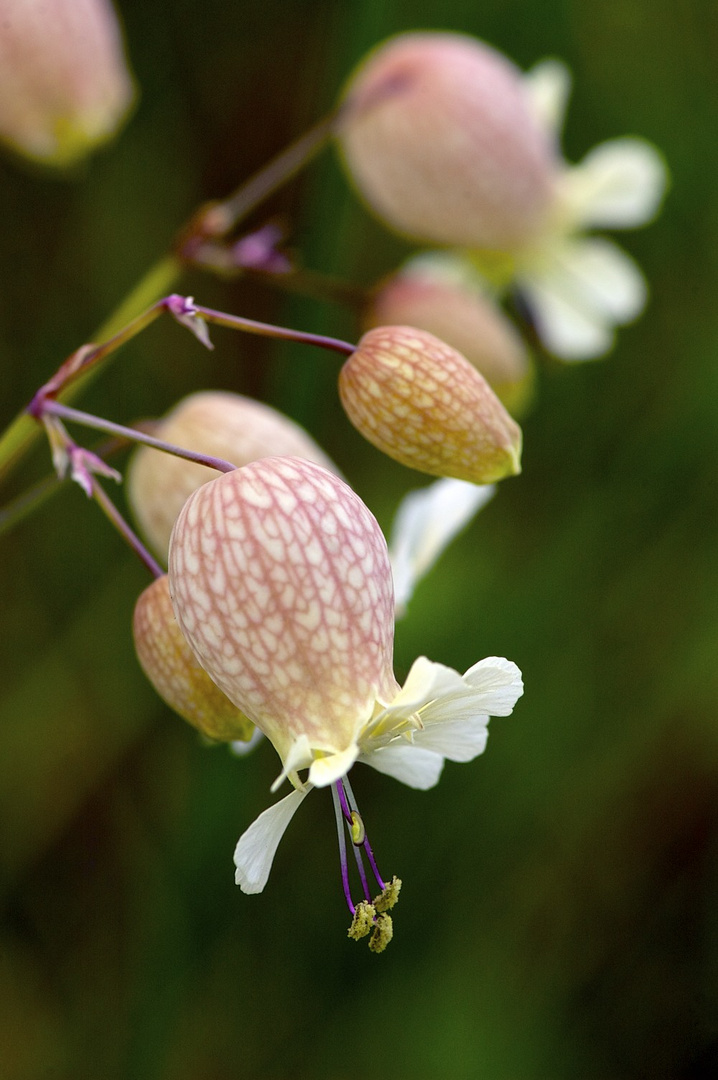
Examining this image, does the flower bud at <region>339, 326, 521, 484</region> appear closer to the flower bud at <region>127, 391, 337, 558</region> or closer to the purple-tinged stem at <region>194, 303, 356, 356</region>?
the purple-tinged stem at <region>194, 303, 356, 356</region>

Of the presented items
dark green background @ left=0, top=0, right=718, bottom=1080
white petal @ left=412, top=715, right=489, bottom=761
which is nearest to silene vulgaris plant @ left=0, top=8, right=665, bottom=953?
white petal @ left=412, top=715, right=489, bottom=761

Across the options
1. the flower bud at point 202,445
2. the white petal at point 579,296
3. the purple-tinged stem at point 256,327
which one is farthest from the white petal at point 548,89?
the purple-tinged stem at point 256,327

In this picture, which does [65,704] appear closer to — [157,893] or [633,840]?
[157,893]

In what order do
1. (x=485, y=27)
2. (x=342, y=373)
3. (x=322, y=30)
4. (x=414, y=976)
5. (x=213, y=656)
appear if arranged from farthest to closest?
(x=322, y=30), (x=485, y=27), (x=414, y=976), (x=342, y=373), (x=213, y=656)

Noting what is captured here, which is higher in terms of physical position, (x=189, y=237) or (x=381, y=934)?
(x=189, y=237)

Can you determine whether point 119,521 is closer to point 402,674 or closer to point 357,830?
point 357,830

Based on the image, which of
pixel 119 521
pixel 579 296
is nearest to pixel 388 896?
pixel 119 521

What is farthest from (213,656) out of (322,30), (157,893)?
(322,30)
